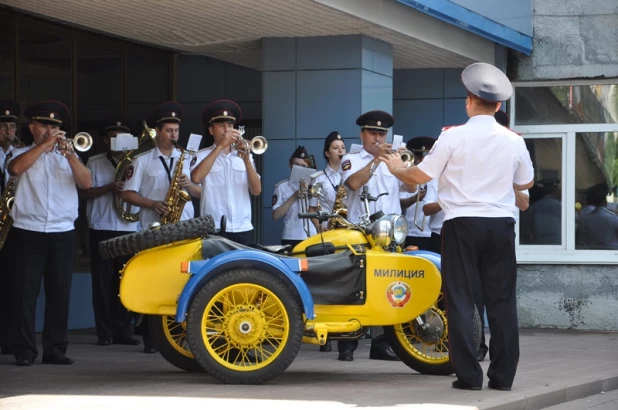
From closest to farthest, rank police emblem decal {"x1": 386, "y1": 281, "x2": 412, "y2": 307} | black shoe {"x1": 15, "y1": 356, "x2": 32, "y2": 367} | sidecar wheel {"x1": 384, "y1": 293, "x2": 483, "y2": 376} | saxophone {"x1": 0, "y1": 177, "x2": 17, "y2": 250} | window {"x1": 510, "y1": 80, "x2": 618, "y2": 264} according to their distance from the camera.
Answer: police emblem decal {"x1": 386, "y1": 281, "x2": 412, "y2": 307}, sidecar wheel {"x1": 384, "y1": 293, "x2": 483, "y2": 376}, black shoe {"x1": 15, "y1": 356, "x2": 32, "y2": 367}, saxophone {"x1": 0, "y1": 177, "x2": 17, "y2": 250}, window {"x1": 510, "y1": 80, "x2": 618, "y2": 264}

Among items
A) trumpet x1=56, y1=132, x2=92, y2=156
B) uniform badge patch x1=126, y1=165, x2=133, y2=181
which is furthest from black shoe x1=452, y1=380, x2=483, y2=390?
uniform badge patch x1=126, y1=165, x2=133, y2=181

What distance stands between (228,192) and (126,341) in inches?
91.5

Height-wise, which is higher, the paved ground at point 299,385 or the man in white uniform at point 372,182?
the man in white uniform at point 372,182

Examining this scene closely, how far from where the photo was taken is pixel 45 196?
32.9 feet

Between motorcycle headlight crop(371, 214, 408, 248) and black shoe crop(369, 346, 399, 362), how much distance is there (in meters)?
1.63

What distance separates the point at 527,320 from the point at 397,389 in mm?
7127

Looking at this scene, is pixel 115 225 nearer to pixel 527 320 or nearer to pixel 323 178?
pixel 323 178

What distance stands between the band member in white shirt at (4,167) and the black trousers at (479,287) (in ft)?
12.6

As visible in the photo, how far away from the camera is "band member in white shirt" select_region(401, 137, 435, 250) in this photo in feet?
38.1

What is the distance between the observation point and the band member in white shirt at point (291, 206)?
12398mm

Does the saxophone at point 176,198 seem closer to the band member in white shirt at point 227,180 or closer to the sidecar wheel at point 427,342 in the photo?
the band member in white shirt at point 227,180

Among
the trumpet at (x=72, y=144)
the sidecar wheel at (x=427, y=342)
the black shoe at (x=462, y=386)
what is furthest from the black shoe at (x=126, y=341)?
the black shoe at (x=462, y=386)

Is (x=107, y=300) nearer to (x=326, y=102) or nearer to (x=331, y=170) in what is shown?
(x=331, y=170)

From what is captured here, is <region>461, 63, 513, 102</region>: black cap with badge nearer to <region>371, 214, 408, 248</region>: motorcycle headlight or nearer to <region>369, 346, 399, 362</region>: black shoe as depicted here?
<region>371, 214, 408, 248</region>: motorcycle headlight
